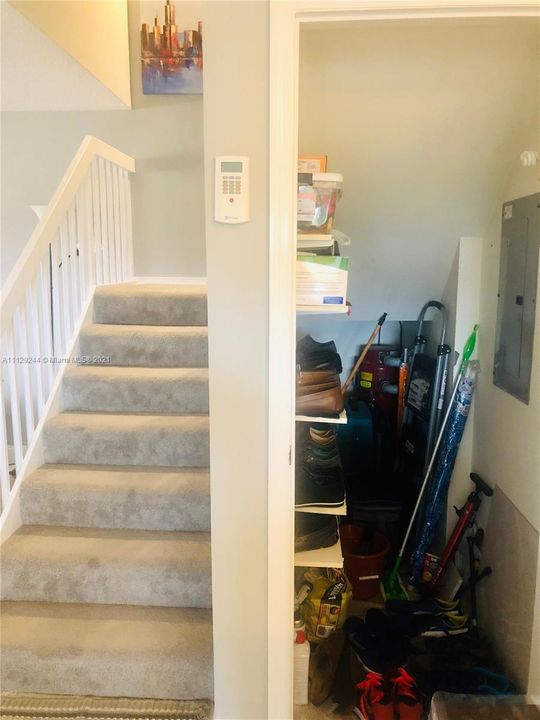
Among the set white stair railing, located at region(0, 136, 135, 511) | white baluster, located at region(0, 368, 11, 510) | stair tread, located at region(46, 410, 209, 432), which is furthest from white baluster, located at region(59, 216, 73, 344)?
white baluster, located at region(0, 368, 11, 510)

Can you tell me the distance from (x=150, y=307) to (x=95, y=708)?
1.89 metres

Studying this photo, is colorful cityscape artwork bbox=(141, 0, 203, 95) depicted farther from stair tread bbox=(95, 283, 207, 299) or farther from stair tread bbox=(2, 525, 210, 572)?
stair tread bbox=(2, 525, 210, 572)

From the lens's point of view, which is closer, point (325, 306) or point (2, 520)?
point (325, 306)

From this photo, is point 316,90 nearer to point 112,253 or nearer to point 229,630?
point 229,630

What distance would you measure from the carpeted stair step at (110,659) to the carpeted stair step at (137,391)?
981 millimetres

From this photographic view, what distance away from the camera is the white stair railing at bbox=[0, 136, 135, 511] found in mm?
2096

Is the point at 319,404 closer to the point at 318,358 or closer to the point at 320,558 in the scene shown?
the point at 318,358

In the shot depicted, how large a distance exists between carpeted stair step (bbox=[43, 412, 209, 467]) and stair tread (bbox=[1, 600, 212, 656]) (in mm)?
609

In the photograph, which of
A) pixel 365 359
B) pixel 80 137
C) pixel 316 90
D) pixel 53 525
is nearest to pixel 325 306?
pixel 316 90

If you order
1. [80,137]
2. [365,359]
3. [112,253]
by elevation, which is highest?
[80,137]

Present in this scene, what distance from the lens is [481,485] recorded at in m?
2.13

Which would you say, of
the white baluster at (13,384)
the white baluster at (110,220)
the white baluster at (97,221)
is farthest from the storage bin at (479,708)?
the white baluster at (110,220)

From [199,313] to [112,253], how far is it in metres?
0.85

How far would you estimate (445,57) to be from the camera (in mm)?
1542
